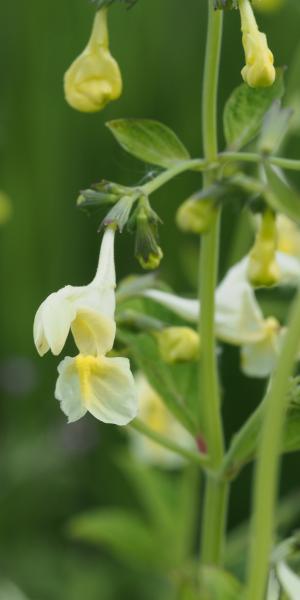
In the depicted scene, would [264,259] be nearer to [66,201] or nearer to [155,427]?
[155,427]

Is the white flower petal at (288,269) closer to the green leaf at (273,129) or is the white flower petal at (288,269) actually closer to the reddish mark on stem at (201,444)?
the reddish mark on stem at (201,444)

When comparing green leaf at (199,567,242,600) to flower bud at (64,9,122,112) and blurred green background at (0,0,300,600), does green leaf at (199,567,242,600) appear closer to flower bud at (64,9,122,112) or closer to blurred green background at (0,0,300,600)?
flower bud at (64,9,122,112)

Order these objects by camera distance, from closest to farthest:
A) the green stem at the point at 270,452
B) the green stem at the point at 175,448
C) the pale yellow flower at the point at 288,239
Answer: the green stem at the point at 270,452
the green stem at the point at 175,448
the pale yellow flower at the point at 288,239

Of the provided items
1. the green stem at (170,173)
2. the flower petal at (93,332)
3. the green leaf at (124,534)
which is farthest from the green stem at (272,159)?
the green leaf at (124,534)

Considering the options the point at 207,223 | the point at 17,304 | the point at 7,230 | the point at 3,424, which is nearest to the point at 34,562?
the point at 3,424

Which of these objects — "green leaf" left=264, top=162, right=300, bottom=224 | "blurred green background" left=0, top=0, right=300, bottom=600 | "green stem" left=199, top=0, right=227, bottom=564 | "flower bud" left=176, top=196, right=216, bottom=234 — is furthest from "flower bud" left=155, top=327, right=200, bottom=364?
"blurred green background" left=0, top=0, right=300, bottom=600

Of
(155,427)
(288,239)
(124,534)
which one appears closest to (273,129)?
(288,239)

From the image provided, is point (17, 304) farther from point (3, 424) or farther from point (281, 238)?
point (281, 238)
